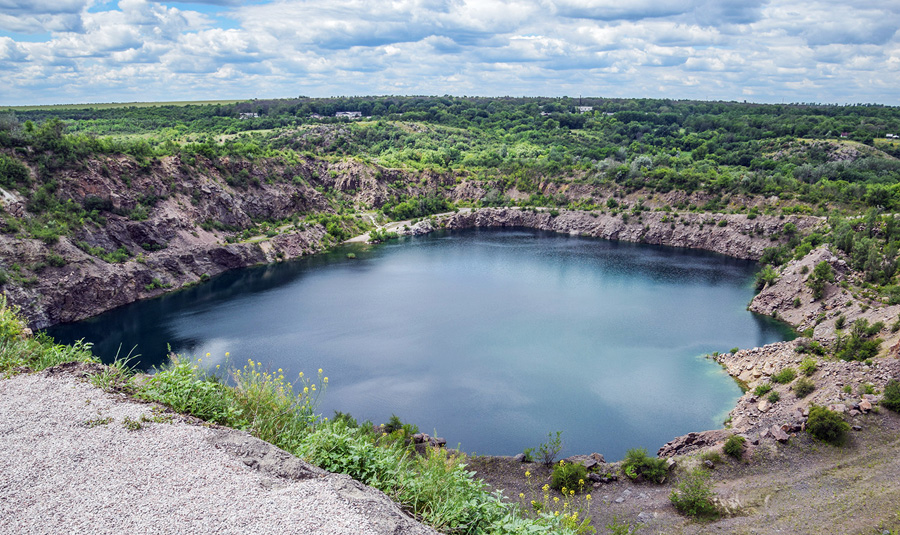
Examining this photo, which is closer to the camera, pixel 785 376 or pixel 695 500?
pixel 695 500

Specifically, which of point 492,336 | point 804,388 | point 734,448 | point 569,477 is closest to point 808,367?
point 804,388

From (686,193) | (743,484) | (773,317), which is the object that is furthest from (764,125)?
(743,484)

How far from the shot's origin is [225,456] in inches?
433

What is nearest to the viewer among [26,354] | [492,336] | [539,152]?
[26,354]

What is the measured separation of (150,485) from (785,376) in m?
32.6

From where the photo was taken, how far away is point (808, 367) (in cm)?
3042

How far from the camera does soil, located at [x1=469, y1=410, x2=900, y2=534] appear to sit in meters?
18.5

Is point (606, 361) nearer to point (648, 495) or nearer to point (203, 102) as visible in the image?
point (648, 495)

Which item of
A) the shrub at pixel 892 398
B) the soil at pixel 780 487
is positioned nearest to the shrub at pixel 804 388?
the shrub at pixel 892 398

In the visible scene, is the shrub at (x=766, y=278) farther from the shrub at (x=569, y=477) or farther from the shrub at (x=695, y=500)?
the shrub at (x=569, y=477)

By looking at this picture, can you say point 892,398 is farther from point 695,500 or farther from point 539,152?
point 539,152

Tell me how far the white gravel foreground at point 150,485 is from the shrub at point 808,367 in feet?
93.8

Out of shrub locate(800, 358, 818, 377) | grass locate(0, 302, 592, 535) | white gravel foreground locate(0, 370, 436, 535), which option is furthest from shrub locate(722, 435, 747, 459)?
white gravel foreground locate(0, 370, 436, 535)

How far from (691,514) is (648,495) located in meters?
2.00
